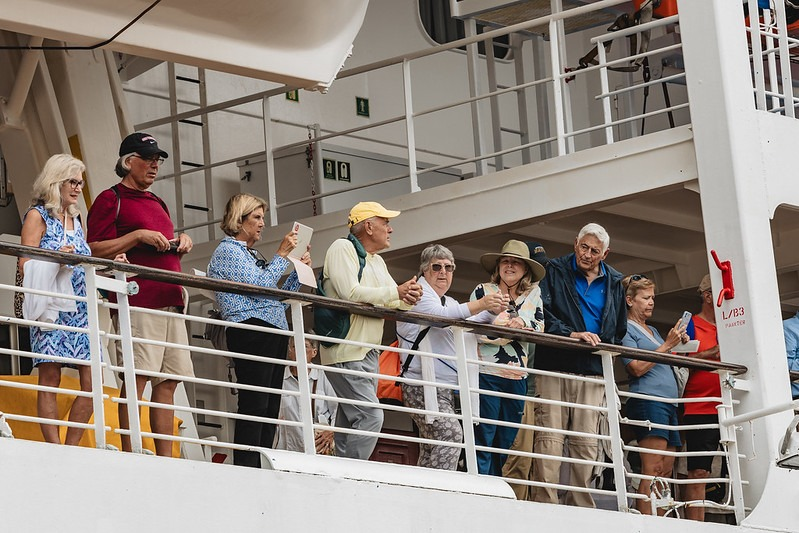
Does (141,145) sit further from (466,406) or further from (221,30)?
(466,406)

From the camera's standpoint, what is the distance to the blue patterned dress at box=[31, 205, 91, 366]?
6.96 m

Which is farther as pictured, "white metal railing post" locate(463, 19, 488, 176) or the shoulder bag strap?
"white metal railing post" locate(463, 19, 488, 176)

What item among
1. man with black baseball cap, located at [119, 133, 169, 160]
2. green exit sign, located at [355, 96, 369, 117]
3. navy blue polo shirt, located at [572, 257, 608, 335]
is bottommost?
navy blue polo shirt, located at [572, 257, 608, 335]

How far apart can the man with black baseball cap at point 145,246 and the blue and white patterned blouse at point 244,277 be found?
7.9 inches

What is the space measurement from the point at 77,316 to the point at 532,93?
7.75 meters

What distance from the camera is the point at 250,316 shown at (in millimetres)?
7766

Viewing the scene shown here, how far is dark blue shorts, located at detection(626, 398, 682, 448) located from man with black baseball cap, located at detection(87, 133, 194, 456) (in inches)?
99.5

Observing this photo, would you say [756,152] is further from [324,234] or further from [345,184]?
[345,184]

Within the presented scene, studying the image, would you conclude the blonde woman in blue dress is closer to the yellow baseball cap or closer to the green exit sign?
the yellow baseball cap

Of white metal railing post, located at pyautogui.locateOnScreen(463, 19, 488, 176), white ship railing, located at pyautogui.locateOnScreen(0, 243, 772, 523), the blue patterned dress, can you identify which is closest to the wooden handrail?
white ship railing, located at pyautogui.locateOnScreen(0, 243, 772, 523)

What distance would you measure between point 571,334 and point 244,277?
1824mm

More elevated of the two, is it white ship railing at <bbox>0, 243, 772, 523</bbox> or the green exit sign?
the green exit sign

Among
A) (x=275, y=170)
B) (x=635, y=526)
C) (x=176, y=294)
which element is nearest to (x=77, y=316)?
(x=176, y=294)

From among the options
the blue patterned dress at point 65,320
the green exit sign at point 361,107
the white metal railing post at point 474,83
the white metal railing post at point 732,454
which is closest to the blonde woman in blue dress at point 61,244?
the blue patterned dress at point 65,320
